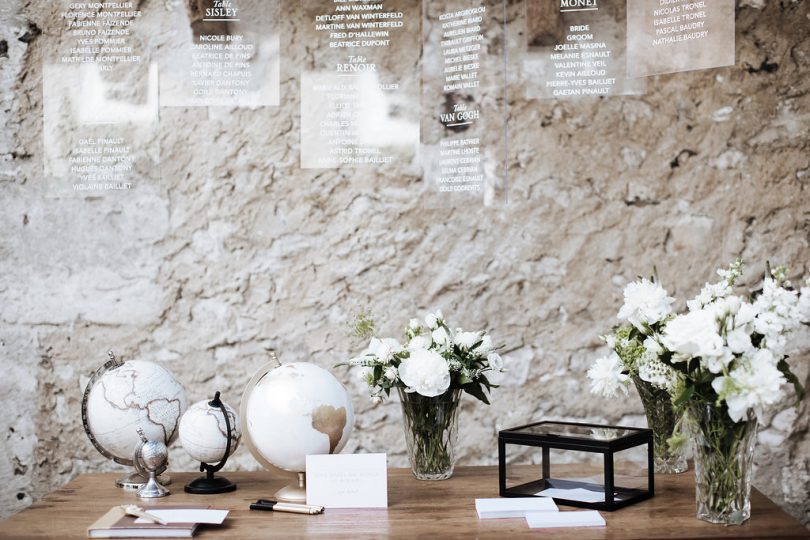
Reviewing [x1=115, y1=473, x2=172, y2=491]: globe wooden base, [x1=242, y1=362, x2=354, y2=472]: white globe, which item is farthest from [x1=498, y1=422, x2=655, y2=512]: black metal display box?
[x1=115, y1=473, x2=172, y2=491]: globe wooden base

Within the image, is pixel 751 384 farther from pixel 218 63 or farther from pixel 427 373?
pixel 218 63

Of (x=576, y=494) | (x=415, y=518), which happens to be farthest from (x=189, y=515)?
(x=576, y=494)

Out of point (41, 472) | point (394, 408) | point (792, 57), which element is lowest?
point (41, 472)

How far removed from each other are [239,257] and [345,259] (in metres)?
0.40

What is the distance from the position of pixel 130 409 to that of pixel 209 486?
0.32 meters

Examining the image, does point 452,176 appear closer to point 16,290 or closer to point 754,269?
point 754,269

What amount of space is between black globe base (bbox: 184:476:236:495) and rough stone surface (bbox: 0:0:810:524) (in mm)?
698

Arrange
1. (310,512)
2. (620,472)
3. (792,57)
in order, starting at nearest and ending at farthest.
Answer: (310,512), (620,472), (792,57)

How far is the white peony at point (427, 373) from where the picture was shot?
2379mm

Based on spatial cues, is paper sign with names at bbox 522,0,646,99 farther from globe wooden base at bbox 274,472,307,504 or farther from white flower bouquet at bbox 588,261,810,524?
globe wooden base at bbox 274,472,307,504

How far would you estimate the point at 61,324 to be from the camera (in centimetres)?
321

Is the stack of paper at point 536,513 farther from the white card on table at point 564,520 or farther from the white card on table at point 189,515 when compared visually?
the white card on table at point 189,515

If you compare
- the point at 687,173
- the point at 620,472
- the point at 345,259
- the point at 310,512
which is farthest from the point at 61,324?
the point at 687,173

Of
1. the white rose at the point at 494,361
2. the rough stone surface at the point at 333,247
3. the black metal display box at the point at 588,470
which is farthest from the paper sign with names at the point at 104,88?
the black metal display box at the point at 588,470
